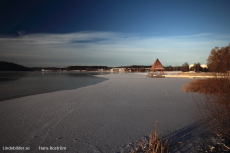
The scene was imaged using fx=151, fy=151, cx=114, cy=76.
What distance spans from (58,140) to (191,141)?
11.1ft

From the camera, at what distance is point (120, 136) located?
4.12m

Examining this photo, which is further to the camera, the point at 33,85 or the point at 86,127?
the point at 33,85

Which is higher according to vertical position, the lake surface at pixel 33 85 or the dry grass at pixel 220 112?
the dry grass at pixel 220 112

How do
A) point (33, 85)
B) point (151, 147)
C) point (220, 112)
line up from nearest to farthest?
point (151, 147) < point (220, 112) < point (33, 85)

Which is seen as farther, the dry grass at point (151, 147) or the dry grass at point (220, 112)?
the dry grass at point (220, 112)

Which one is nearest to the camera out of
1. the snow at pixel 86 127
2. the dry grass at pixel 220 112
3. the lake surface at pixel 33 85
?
the snow at pixel 86 127

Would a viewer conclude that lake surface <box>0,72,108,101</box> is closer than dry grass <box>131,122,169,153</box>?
No

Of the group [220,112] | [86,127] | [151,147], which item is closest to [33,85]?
[86,127]

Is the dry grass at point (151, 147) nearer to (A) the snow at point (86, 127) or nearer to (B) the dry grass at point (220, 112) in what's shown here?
(A) the snow at point (86, 127)

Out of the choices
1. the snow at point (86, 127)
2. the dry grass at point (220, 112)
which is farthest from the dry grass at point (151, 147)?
the dry grass at point (220, 112)

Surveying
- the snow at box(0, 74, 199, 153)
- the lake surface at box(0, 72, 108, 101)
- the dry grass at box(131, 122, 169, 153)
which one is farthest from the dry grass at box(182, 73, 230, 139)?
the lake surface at box(0, 72, 108, 101)

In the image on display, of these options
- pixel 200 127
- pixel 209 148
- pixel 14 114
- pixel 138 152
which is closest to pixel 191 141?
pixel 209 148

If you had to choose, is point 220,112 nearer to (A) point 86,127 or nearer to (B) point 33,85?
(A) point 86,127

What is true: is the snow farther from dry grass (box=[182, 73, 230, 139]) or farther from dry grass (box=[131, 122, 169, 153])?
dry grass (box=[182, 73, 230, 139])
